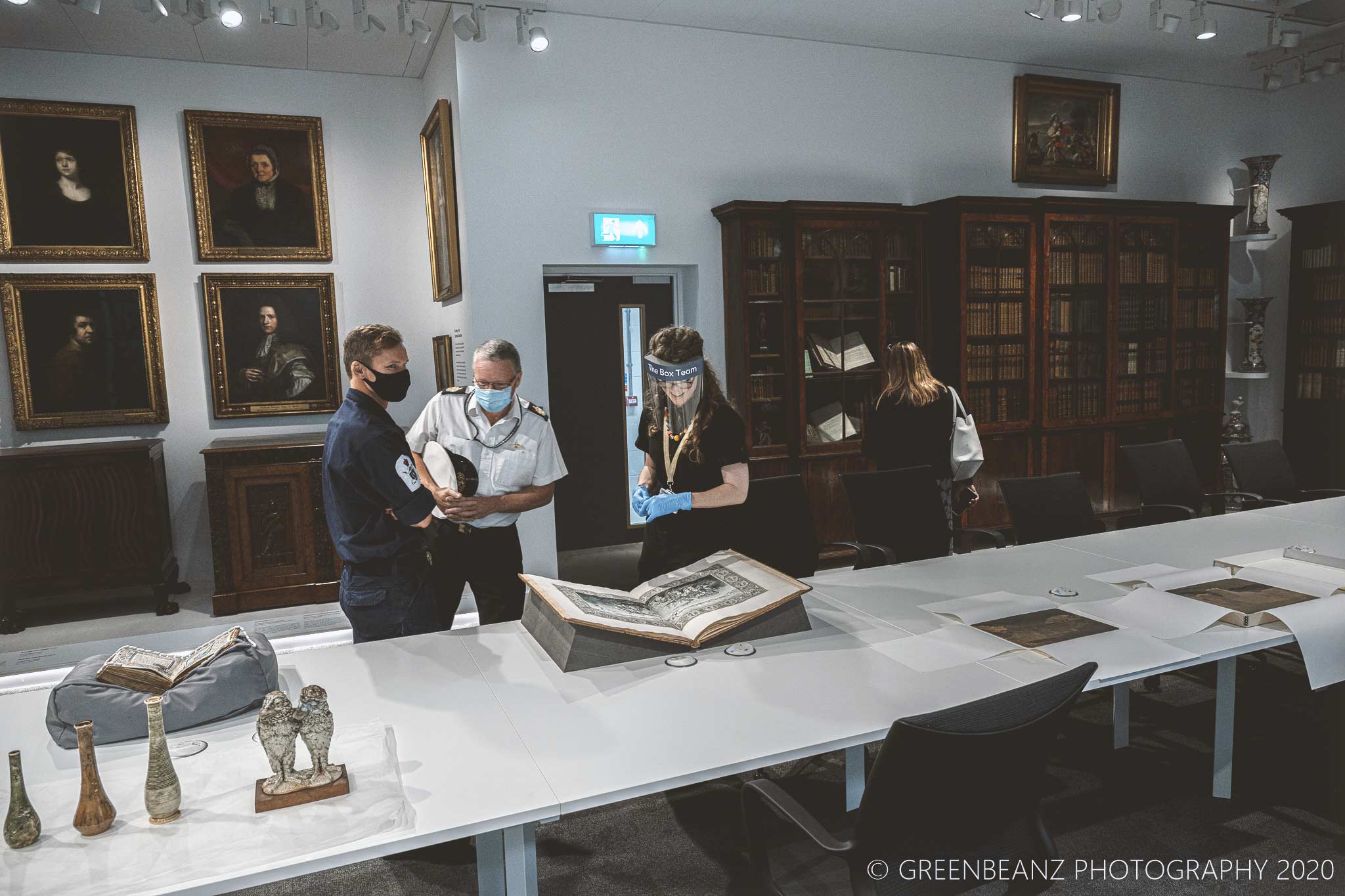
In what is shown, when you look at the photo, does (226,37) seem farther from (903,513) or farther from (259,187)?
(903,513)

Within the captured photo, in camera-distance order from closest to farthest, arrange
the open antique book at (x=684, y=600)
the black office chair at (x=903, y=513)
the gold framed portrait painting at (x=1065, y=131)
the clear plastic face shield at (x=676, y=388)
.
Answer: the open antique book at (x=684, y=600)
the clear plastic face shield at (x=676, y=388)
the black office chair at (x=903, y=513)
the gold framed portrait painting at (x=1065, y=131)

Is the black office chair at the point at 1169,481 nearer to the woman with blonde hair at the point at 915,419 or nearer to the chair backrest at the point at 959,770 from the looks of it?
the woman with blonde hair at the point at 915,419

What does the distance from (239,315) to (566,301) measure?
6.77 ft

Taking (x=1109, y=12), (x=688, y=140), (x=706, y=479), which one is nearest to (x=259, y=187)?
(x=688, y=140)

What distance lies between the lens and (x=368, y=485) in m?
2.50

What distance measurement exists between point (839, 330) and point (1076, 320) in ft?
6.32

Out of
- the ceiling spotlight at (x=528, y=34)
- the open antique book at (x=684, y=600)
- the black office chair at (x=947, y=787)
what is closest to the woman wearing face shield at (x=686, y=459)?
the open antique book at (x=684, y=600)

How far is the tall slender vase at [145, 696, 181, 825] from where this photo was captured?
4.50ft

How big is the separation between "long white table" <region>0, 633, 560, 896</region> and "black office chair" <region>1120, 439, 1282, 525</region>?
3502 millimetres

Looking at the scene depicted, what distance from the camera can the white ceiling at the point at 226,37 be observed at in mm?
4531

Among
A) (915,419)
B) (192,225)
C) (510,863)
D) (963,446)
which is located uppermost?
(192,225)

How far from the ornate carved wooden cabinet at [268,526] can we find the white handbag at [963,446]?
3394 mm

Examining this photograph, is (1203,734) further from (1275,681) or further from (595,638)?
(595,638)

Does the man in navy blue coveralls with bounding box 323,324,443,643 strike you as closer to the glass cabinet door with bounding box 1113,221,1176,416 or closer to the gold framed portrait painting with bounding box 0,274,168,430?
the gold framed portrait painting with bounding box 0,274,168,430
